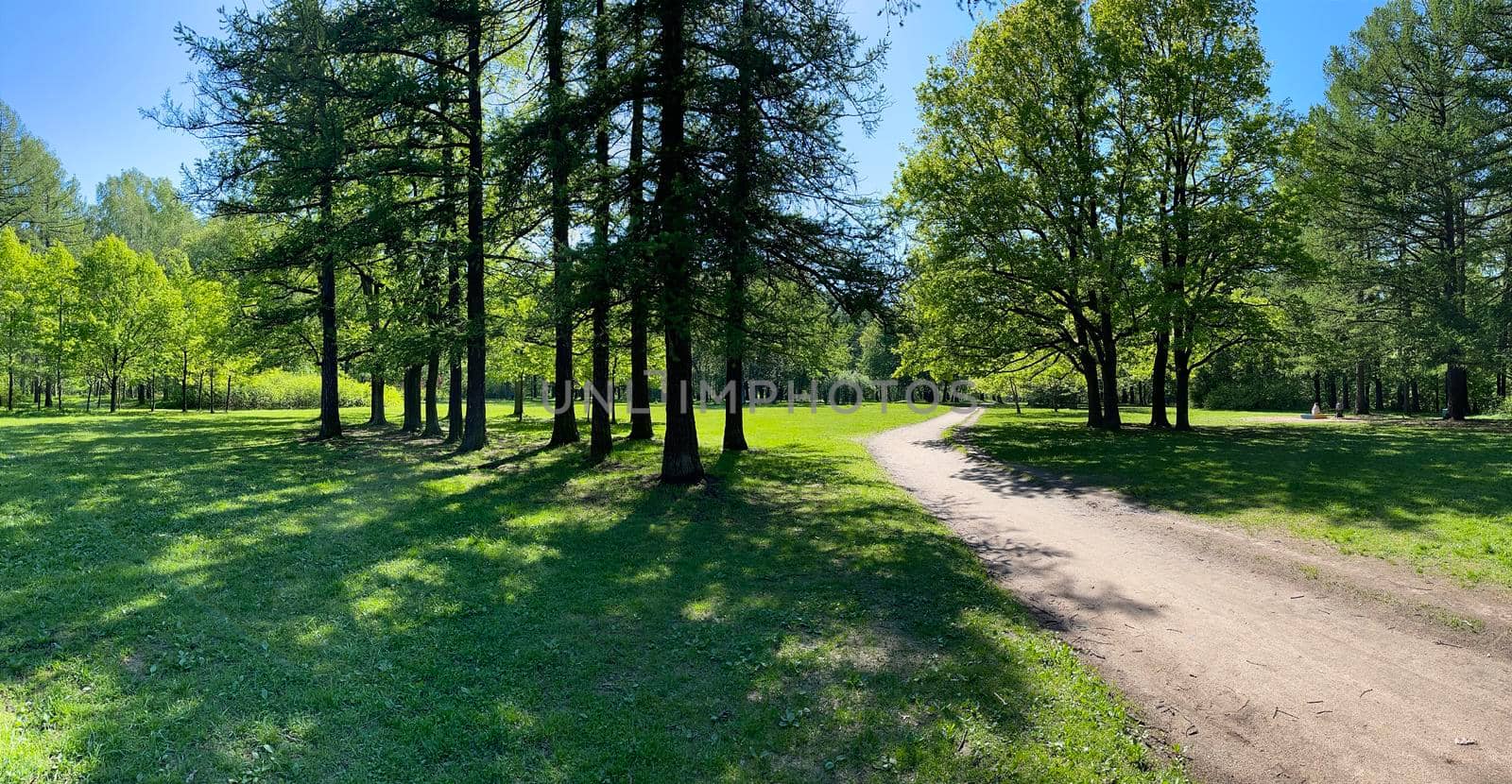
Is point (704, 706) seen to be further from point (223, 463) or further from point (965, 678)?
point (223, 463)

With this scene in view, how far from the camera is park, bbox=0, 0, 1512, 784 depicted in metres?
3.80

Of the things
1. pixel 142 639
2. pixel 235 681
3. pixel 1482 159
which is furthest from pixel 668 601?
pixel 1482 159

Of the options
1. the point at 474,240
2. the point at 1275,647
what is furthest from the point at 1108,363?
the point at 474,240

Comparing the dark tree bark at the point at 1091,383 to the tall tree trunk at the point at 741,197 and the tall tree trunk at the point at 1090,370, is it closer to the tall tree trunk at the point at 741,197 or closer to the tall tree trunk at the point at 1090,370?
the tall tree trunk at the point at 1090,370

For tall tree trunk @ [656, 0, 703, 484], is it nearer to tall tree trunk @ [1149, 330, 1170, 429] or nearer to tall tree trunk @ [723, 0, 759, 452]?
tall tree trunk @ [723, 0, 759, 452]

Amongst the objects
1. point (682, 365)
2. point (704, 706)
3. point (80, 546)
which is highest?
point (682, 365)

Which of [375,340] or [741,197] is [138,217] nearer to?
[375,340]

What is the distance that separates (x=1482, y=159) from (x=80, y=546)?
123ft

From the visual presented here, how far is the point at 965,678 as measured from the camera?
4355mm

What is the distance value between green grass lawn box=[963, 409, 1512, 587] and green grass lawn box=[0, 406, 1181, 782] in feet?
15.5

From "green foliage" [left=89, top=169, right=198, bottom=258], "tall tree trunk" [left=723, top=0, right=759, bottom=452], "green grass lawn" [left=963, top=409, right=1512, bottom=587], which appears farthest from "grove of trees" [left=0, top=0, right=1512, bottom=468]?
"green foliage" [left=89, top=169, right=198, bottom=258]

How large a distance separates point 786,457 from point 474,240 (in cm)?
882

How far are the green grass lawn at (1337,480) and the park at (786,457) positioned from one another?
4.8 inches

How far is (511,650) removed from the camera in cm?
473
